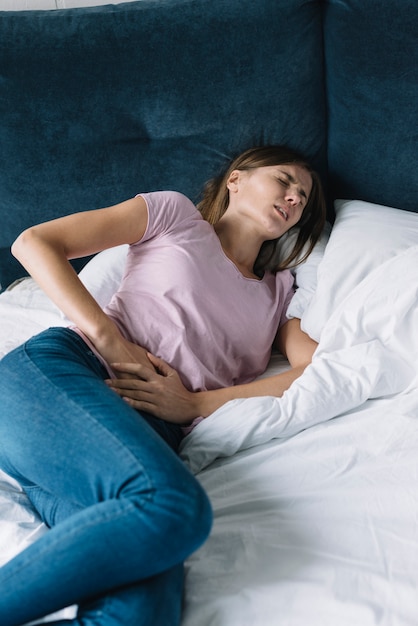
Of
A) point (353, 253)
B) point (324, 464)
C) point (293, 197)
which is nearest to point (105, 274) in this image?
point (293, 197)

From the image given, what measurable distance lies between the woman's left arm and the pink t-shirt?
0.05 meters

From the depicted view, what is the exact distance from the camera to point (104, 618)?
38.4 inches

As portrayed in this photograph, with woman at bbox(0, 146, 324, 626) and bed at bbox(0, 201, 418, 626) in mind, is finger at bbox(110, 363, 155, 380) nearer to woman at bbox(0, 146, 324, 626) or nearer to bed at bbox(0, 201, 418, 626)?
woman at bbox(0, 146, 324, 626)

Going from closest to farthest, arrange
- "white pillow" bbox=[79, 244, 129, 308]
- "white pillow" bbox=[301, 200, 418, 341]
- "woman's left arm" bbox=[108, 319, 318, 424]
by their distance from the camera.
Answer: "woman's left arm" bbox=[108, 319, 318, 424]
"white pillow" bbox=[301, 200, 418, 341]
"white pillow" bbox=[79, 244, 129, 308]

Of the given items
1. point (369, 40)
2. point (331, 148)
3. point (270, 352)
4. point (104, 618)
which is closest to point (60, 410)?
point (104, 618)

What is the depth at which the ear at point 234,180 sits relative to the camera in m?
1.79

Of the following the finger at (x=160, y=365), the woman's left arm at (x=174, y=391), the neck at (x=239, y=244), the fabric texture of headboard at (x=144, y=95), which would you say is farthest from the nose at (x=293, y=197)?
the finger at (x=160, y=365)

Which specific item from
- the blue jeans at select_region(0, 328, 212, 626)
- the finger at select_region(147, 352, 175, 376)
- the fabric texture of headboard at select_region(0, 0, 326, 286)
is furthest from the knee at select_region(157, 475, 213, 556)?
the fabric texture of headboard at select_region(0, 0, 326, 286)

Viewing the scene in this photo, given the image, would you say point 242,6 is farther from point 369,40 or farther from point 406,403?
point 406,403

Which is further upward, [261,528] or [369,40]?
[369,40]

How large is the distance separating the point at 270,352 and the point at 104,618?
2.82 feet

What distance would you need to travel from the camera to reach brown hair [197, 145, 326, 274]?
1809 mm

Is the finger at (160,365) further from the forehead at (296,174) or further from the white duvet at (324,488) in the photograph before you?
the forehead at (296,174)

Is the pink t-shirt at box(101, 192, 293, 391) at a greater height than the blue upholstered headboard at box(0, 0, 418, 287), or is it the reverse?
the blue upholstered headboard at box(0, 0, 418, 287)
